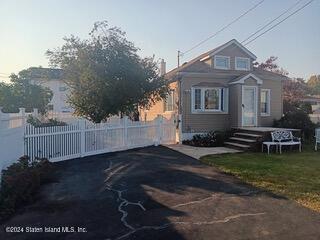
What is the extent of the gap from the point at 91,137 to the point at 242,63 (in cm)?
1233

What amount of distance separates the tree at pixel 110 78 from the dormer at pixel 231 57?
4352 millimetres

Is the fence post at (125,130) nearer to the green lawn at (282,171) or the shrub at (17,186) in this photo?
the green lawn at (282,171)

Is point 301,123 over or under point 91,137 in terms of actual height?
over

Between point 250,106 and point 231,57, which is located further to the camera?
point 231,57

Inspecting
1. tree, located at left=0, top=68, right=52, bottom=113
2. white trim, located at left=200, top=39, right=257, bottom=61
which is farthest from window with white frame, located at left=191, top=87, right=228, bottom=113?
tree, located at left=0, top=68, right=52, bottom=113

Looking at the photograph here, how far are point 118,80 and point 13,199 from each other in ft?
33.3

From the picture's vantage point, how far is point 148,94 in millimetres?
18219

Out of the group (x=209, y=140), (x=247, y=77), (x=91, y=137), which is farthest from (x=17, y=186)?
(x=247, y=77)

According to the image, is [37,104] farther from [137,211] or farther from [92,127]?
[137,211]

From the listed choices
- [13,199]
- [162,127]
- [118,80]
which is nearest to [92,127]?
[118,80]

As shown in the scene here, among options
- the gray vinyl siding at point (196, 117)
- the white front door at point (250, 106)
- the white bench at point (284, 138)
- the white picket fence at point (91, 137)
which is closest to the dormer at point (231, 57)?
the gray vinyl siding at point (196, 117)

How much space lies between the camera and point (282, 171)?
1063 centimetres

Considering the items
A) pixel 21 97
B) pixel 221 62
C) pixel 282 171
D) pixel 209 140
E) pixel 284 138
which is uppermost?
pixel 221 62

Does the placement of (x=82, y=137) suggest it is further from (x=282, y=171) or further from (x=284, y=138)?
(x=284, y=138)
